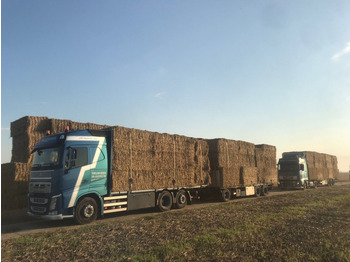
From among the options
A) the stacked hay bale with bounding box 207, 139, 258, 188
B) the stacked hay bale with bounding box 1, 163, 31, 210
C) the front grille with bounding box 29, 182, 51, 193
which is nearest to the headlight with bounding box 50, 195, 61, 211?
the front grille with bounding box 29, 182, 51, 193

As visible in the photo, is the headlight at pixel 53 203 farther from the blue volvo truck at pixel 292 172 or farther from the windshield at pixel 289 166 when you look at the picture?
the windshield at pixel 289 166

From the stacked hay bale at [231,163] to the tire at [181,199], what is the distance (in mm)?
3952

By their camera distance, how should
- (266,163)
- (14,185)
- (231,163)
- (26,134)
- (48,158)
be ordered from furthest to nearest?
(266,163) < (231,163) < (26,134) < (14,185) < (48,158)

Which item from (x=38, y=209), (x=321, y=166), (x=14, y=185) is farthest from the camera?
(x=321, y=166)

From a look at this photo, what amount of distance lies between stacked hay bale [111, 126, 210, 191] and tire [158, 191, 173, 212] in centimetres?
47

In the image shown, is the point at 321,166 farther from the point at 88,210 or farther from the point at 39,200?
the point at 39,200

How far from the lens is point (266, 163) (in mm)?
26766

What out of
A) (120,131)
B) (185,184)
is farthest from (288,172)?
(120,131)

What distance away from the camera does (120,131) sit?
14.0 metres

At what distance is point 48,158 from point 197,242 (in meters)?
7.57

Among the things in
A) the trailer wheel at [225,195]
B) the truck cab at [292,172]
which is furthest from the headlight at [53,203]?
the truck cab at [292,172]

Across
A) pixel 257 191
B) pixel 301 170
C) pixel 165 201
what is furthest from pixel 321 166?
pixel 165 201

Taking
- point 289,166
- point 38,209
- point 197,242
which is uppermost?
point 289,166

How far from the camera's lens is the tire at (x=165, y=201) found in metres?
15.5
